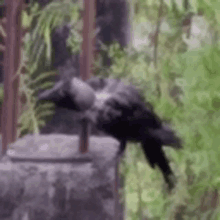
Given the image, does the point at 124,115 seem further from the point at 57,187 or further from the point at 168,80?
the point at 168,80

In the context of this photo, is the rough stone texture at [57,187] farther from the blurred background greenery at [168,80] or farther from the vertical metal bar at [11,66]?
the blurred background greenery at [168,80]

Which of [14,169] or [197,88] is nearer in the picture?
[14,169]

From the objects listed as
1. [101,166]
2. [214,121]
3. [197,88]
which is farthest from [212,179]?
[101,166]

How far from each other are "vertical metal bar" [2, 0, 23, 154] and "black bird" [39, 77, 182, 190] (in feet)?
1.06

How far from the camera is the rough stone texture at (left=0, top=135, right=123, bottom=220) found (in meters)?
1.20

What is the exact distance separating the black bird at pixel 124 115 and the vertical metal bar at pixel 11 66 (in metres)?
0.32

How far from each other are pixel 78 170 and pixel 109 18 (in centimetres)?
91

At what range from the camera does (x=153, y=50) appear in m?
1.68

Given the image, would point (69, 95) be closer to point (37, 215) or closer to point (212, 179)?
point (37, 215)

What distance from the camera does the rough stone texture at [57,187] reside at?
47.3 inches

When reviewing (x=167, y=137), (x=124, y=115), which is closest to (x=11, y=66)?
(x=124, y=115)

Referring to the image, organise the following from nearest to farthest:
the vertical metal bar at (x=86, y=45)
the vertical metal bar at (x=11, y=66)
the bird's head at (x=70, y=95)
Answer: the bird's head at (x=70, y=95) < the vertical metal bar at (x=86, y=45) < the vertical metal bar at (x=11, y=66)

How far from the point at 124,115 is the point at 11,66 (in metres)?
0.47

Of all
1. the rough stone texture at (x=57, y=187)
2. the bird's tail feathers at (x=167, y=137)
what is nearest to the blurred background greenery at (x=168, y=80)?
the bird's tail feathers at (x=167, y=137)
